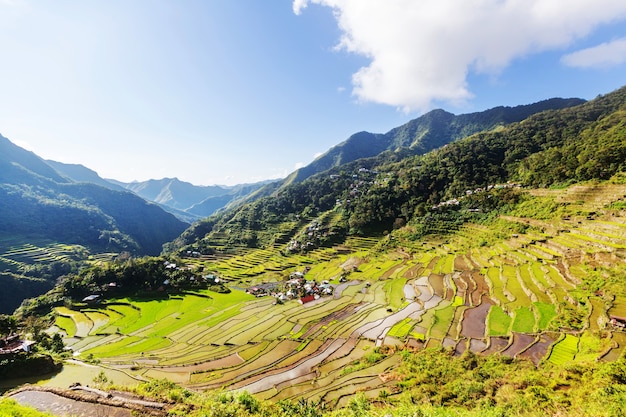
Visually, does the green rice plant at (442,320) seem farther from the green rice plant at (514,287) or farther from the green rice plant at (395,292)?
the green rice plant at (514,287)

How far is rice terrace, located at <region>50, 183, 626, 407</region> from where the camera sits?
69.9ft

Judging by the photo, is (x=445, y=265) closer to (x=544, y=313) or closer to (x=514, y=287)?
(x=514, y=287)

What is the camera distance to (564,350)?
1891cm

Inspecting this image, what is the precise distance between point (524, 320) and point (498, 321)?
2.07 m

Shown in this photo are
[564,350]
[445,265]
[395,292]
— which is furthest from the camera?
[445,265]

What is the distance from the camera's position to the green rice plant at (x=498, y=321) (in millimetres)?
23938

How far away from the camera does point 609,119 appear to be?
264 feet

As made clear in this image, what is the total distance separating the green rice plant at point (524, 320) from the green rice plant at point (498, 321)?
0.61 m

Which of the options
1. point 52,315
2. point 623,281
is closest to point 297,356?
point 623,281

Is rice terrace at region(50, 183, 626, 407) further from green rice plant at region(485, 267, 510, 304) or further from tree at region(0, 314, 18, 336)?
tree at region(0, 314, 18, 336)

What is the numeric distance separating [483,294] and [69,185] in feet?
777

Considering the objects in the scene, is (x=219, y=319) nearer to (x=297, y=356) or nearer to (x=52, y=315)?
(x=297, y=356)

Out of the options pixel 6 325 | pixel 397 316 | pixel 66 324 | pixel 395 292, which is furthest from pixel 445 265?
pixel 66 324

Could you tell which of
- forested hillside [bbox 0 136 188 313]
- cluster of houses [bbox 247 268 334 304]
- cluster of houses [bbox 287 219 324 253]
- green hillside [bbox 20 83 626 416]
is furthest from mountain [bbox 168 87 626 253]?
forested hillside [bbox 0 136 188 313]
